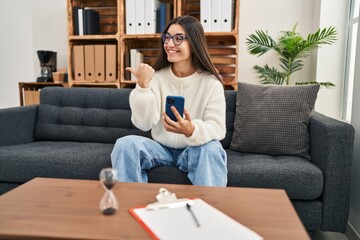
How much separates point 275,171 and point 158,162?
0.54 meters

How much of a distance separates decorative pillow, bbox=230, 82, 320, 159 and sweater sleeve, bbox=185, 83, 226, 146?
1.07ft

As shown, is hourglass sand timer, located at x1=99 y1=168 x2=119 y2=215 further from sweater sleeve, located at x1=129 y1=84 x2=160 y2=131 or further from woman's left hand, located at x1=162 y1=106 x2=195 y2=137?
sweater sleeve, located at x1=129 y1=84 x2=160 y2=131

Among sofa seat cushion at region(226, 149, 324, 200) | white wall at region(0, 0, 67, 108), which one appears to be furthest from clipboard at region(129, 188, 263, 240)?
white wall at region(0, 0, 67, 108)

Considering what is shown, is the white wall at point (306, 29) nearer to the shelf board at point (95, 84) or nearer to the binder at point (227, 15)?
the binder at point (227, 15)

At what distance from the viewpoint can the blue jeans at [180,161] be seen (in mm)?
1374

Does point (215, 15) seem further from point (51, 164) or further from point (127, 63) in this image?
point (51, 164)

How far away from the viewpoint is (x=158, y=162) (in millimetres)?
1560

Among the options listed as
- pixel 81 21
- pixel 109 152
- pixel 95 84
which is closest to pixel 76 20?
pixel 81 21

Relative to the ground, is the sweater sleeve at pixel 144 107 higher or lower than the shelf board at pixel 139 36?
lower

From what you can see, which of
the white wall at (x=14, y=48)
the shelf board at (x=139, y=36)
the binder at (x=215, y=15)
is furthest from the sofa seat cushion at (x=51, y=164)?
the white wall at (x=14, y=48)

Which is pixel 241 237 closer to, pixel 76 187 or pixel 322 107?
pixel 76 187

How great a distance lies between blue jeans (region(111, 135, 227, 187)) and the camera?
4.51ft

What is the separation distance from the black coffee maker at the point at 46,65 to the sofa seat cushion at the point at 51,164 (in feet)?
5.12

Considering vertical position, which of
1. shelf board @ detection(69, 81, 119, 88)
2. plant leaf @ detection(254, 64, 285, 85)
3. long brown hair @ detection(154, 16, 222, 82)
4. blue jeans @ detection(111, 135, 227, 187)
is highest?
long brown hair @ detection(154, 16, 222, 82)
